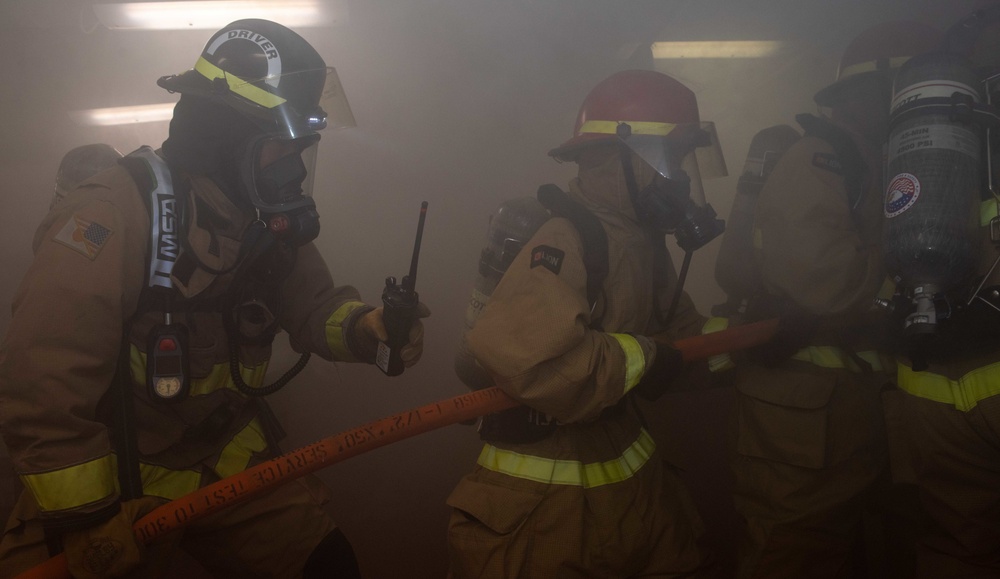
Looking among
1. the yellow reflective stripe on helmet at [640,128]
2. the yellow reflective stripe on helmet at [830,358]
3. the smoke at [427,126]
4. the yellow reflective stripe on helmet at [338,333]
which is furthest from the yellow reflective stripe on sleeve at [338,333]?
the yellow reflective stripe on helmet at [830,358]

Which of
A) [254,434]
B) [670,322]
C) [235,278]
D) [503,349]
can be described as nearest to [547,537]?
[503,349]

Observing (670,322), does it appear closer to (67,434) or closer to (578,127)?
(578,127)

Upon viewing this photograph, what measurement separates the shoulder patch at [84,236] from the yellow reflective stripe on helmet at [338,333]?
26.2 inches

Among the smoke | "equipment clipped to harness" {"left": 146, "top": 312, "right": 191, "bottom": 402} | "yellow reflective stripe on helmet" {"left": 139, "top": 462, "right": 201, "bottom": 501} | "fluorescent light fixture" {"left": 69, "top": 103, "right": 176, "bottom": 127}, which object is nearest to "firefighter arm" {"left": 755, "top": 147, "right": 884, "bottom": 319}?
the smoke

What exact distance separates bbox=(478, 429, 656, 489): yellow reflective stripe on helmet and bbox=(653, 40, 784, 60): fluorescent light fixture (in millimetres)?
1890

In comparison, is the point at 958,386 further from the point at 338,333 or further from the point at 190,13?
the point at 190,13

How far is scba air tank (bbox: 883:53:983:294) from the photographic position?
1449 millimetres

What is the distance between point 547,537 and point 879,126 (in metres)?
1.74

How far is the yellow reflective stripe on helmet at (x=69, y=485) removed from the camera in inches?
50.8

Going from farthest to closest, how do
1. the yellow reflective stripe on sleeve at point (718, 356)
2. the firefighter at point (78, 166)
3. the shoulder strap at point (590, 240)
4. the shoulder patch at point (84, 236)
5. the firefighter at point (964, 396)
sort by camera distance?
the firefighter at point (78, 166) < the yellow reflective stripe on sleeve at point (718, 356) < the shoulder strap at point (590, 240) < the firefighter at point (964, 396) < the shoulder patch at point (84, 236)

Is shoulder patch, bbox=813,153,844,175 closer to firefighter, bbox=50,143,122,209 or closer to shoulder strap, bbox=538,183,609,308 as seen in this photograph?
shoulder strap, bbox=538,183,609,308

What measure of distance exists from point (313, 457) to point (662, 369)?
3.09 ft

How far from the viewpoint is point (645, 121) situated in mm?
1853

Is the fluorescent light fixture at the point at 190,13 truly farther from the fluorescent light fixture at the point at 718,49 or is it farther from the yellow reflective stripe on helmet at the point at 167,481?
the yellow reflective stripe on helmet at the point at 167,481
